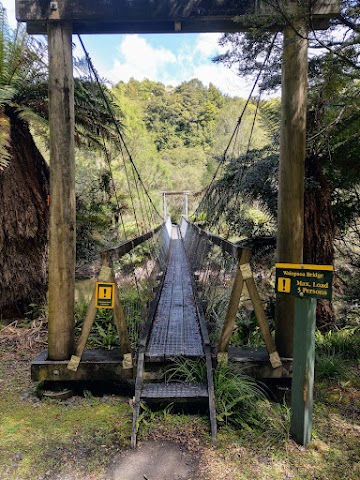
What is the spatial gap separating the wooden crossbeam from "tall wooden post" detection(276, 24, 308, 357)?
18 cm

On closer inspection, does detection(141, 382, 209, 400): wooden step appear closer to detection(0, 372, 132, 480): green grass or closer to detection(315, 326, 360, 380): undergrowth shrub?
detection(0, 372, 132, 480): green grass

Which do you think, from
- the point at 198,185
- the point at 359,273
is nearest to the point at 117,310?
the point at 359,273

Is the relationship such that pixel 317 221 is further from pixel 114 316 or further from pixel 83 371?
pixel 83 371

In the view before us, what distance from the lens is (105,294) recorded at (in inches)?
84.7

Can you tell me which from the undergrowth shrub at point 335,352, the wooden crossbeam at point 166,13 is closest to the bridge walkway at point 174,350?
the undergrowth shrub at point 335,352

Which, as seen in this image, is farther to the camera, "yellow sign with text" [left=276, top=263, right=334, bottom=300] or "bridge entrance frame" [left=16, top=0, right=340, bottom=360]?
"bridge entrance frame" [left=16, top=0, right=340, bottom=360]

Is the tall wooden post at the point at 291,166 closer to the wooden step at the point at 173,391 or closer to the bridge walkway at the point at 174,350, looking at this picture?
the bridge walkway at the point at 174,350

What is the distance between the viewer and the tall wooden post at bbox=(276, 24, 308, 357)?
2.33 m

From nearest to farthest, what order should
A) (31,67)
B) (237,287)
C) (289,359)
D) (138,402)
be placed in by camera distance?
1. (138,402)
2. (237,287)
3. (289,359)
4. (31,67)

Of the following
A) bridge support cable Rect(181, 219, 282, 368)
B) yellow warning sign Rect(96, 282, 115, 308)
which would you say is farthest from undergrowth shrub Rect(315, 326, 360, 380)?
yellow warning sign Rect(96, 282, 115, 308)

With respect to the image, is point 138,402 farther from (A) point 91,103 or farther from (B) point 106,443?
(A) point 91,103

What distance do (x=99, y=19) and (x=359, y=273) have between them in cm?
382

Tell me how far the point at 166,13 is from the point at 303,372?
2.41 m

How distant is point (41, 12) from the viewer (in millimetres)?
2328
